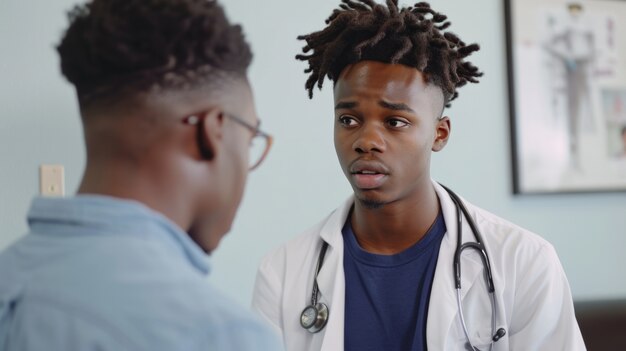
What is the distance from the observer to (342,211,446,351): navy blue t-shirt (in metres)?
1.26

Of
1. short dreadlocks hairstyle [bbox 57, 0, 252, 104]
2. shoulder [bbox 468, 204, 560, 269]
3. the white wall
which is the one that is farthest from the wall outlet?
short dreadlocks hairstyle [bbox 57, 0, 252, 104]

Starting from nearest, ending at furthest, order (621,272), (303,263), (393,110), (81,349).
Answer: (81,349) < (393,110) < (303,263) < (621,272)

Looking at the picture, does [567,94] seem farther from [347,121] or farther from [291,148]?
[347,121]

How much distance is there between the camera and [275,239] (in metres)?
1.82

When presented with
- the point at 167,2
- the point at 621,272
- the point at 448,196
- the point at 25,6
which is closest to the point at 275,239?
the point at 448,196

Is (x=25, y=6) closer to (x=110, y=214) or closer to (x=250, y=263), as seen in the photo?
(x=250, y=263)

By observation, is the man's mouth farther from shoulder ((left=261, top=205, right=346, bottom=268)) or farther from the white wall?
the white wall

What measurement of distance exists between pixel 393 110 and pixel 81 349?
85cm

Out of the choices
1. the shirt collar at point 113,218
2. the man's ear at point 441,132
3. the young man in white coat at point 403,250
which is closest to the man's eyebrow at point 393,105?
the young man in white coat at point 403,250

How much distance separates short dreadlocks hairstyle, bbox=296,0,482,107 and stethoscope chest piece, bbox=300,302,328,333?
43 centimetres

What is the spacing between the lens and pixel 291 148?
1.83m

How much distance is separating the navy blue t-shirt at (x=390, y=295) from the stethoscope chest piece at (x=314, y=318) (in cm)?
4

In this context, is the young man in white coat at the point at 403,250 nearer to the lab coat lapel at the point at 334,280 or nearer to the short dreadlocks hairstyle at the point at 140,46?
the lab coat lapel at the point at 334,280

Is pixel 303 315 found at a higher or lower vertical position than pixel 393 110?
lower
